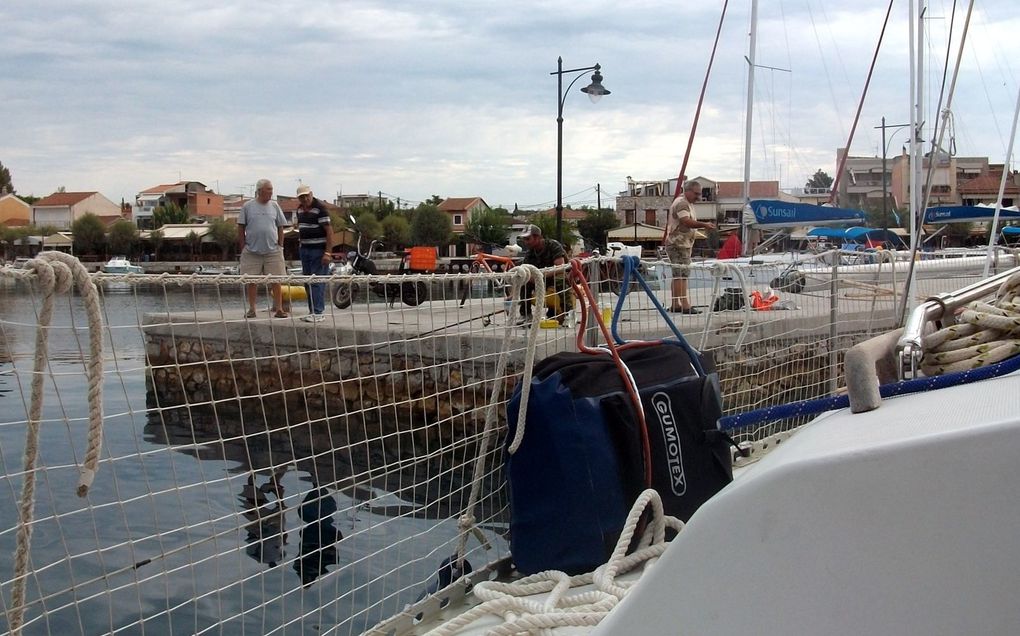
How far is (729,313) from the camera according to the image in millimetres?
6668

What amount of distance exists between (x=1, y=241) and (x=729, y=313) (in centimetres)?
7162

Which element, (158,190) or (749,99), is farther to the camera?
(158,190)

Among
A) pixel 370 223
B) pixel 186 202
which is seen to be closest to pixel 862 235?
pixel 370 223

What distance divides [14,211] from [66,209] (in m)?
5.23

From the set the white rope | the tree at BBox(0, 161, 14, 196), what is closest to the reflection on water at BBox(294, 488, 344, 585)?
the white rope

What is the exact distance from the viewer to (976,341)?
185 centimetres

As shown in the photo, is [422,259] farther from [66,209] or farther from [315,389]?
[66,209]

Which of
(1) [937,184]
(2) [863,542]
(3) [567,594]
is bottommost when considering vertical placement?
(3) [567,594]

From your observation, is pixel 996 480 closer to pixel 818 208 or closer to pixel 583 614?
pixel 583 614

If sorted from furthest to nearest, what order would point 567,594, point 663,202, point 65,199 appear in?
point 65,199
point 663,202
point 567,594

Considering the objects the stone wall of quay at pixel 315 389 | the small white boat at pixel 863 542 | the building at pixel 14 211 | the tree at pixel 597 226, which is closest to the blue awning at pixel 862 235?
the stone wall of quay at pixel 315 389

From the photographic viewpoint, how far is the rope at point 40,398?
182 cm

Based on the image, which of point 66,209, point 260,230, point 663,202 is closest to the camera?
point 260,230

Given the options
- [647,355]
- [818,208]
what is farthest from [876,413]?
[818,208]
